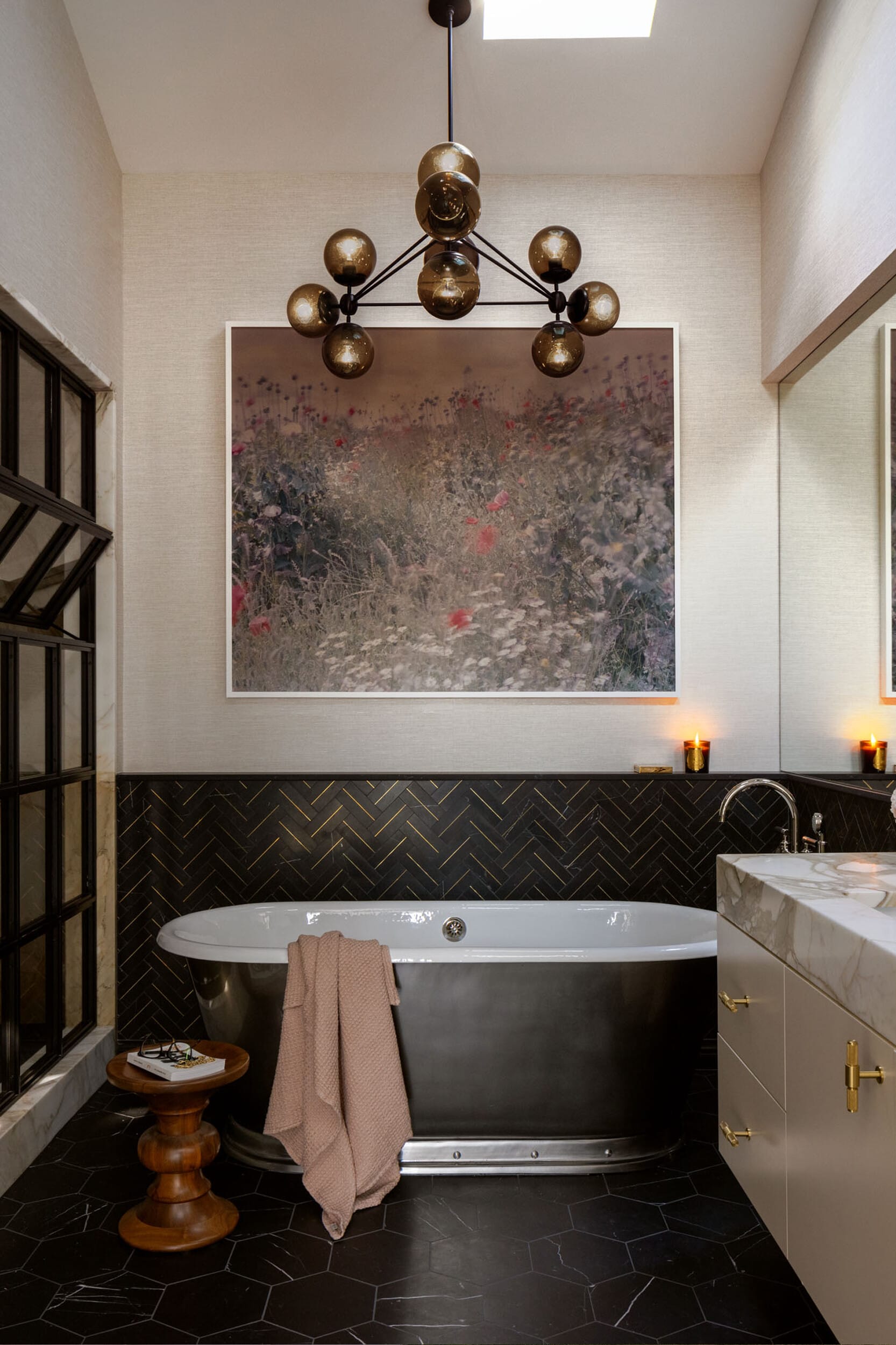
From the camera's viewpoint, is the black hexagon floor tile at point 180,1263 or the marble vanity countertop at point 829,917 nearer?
the marble vanity countertop at point 829,917

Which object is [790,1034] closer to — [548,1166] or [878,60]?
[548,1166]

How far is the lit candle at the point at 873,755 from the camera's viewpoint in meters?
2.85

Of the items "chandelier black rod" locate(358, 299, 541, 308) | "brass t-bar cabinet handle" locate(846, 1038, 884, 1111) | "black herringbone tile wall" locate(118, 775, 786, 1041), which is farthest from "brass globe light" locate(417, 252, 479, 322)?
"brass t-bar cabinet handle" locate(846, 1038, 884, 1111)

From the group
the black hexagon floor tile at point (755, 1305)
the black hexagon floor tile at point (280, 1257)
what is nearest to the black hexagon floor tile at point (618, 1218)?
the black hexagon floor tile at point (755, 1305)

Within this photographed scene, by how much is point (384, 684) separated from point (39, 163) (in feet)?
6.41

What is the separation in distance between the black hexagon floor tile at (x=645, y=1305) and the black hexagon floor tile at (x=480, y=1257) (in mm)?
200

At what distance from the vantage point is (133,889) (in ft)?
11.9

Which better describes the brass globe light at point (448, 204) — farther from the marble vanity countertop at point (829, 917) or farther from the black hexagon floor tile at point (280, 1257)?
the black hexagon floor tile at point (280, 1257)

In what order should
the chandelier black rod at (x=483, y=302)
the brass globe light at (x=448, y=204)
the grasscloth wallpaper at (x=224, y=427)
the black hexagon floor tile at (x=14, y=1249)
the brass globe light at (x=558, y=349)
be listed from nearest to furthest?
the brass globe light at (x=448, y=204), the black hexagon floor tile at (x=14, y=1249), the brass globe light at (x=558, y=349), the chandelier black rod at (x=483, y=302), the grasscloth wallpaper at (x=224, y=427)

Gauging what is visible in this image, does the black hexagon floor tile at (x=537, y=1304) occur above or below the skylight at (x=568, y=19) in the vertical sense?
below

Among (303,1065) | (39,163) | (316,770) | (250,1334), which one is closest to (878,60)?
(39,163)

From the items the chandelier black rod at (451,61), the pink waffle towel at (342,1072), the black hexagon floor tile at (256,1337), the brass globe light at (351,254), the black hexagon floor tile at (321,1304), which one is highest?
the chandelier black rod at (451,61)

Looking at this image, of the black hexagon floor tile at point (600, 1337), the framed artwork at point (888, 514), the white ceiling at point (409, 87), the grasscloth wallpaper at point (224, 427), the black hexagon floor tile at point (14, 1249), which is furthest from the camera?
the grasscloth wallpaper at point (224, 427)

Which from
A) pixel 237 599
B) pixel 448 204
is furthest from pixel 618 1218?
pixel 448 204
